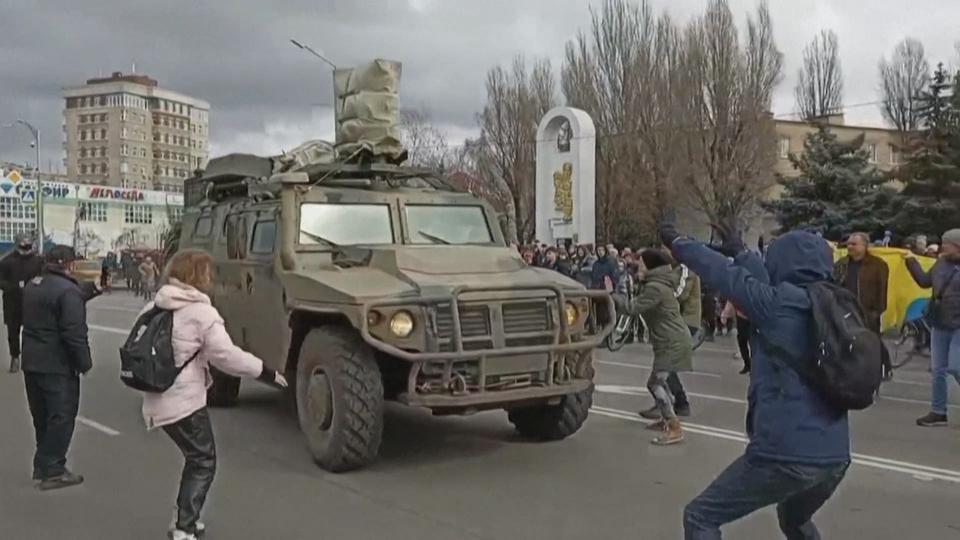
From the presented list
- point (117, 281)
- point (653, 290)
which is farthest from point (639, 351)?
point (117, 281)

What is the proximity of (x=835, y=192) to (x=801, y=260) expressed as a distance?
76.6 ft

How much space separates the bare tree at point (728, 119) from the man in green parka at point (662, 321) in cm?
2899

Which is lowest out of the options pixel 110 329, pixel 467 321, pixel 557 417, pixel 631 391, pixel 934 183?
pixel 110 329

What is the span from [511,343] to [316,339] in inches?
58.7

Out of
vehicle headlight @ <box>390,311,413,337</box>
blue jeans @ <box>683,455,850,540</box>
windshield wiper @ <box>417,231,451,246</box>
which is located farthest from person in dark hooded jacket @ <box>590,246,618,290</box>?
blue jeans @ <box>683,455,850,540</box>

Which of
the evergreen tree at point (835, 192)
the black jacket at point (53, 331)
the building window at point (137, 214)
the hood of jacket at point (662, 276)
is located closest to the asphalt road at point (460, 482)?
the black jacket at point (53, 331)

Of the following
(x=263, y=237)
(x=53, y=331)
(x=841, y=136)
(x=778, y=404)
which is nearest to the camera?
(x=778, y=404)

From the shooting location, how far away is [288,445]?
8.84 meters

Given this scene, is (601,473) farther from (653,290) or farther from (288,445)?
(288,445)

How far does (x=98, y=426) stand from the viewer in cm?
998

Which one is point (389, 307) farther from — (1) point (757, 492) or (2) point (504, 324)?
(1) point (757, 492)

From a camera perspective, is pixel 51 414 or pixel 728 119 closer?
pixel 51 414

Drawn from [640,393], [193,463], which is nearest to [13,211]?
[640,393]

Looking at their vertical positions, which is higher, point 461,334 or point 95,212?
point 95,212
